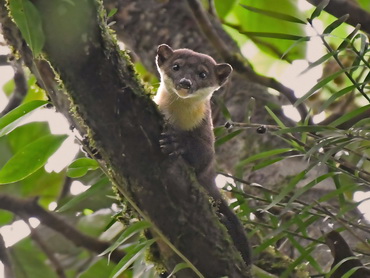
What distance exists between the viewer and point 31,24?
1.91m

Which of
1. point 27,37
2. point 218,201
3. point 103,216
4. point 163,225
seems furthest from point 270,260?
point 27,37

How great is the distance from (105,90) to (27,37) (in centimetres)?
26

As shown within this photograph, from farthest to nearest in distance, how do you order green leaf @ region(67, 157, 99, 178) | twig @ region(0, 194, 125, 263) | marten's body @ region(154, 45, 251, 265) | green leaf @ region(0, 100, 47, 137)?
marten's body @ region(154, 45, 251, 265) → twig @ region(0, 194, 125, 263) → green leaf @ region(67, 157, 99, 178) → green leaf @ region(0, 100, 47, 137)

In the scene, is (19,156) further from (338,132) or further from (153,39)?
(153,39)

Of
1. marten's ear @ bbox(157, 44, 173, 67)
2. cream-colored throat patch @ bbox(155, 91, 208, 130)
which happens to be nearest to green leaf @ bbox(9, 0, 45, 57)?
cream-colored throat patch @ bbox(155, 91, 208, 130)

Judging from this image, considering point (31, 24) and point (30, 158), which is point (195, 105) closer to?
point (30, 158)

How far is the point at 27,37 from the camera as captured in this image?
1.96 m

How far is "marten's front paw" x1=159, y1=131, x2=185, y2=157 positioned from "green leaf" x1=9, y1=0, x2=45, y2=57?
461 millimetres

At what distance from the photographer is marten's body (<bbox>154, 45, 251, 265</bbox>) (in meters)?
3.05

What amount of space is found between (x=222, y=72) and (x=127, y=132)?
80.8 inches

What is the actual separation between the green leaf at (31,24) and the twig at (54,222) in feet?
3.64

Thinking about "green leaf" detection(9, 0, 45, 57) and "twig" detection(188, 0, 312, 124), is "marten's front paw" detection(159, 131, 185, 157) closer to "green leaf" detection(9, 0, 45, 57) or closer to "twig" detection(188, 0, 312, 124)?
"green leaf" detection(9, 0, 45, 57)

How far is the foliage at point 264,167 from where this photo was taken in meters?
2.40

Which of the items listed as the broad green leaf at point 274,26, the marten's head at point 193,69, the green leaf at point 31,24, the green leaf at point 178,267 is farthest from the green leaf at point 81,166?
the broad green leaf at point 274,26
